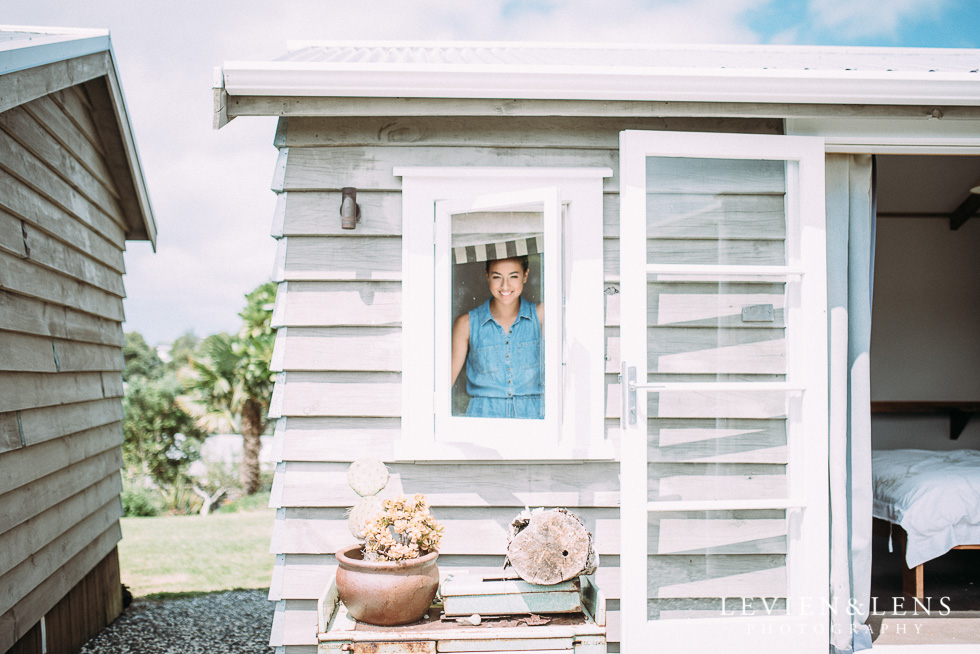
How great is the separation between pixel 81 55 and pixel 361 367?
224 centimetres

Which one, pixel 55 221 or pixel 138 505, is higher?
pixel 55 221

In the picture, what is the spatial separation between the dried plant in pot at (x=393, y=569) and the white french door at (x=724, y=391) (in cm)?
75

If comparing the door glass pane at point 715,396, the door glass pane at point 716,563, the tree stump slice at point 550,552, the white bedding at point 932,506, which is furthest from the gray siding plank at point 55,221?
the white bedding at point 932,506

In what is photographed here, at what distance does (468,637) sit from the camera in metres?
2.10

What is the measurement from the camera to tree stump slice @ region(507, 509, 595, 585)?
2135 mm

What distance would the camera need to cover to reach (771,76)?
2.40 meters

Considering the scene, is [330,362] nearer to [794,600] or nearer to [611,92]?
[611,92]

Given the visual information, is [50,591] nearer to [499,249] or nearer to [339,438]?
[339,438]

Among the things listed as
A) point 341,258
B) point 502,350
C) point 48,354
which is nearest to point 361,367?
point 341,258

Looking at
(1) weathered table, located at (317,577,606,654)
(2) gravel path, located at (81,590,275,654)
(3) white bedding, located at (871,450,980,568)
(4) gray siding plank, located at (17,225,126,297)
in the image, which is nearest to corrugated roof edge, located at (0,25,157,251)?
(4) gray siding plank, located at (17,225,126,297)

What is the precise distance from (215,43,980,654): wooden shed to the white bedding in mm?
843

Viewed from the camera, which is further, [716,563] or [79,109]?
[79,109]

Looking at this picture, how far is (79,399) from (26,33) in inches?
72.5

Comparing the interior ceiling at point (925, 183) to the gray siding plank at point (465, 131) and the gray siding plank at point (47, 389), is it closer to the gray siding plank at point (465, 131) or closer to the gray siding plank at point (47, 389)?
the gray siding plank at point (465, 131)
